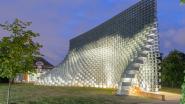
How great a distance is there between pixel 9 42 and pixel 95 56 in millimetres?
41162

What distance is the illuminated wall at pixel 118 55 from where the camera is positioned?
40500 millimetres

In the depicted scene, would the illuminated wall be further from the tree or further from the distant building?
the tree

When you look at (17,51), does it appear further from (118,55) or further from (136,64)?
(118,55)

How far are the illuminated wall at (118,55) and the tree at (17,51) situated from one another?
15502 mm

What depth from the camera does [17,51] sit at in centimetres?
2219

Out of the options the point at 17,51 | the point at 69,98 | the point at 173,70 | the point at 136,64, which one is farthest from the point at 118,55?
the point at 17,51

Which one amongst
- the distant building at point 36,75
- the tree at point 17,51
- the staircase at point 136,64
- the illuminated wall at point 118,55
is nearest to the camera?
the tree at point 17,51

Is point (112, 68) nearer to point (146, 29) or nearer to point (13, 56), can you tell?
point (146, 29)

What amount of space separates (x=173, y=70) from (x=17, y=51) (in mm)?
38200

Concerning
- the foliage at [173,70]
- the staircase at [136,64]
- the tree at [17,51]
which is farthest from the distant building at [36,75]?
the foliage at [173,70]

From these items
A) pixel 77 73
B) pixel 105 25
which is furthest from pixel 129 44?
pixel 77 73

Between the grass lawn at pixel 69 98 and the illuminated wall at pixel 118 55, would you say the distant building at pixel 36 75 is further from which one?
the illuminated wall at pixel 118 55

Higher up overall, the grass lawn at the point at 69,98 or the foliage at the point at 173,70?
the foliage at the point at 173,70

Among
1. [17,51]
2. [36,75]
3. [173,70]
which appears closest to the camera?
[17,51]
